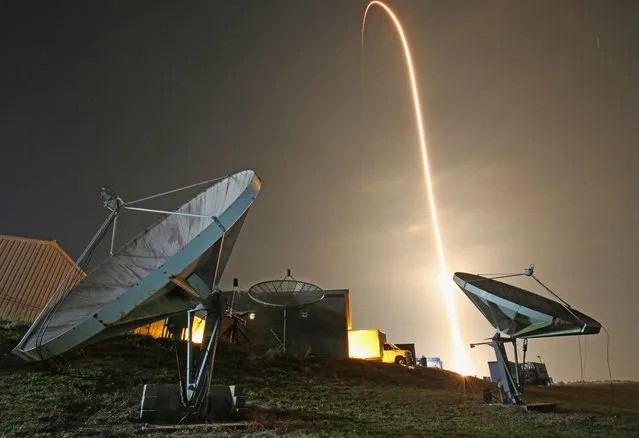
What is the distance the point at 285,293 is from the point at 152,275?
23.6 metres

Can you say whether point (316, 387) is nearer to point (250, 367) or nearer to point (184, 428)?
point (250, 367)

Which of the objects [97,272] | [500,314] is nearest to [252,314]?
[500,314]

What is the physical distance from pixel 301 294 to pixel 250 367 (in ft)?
36.9

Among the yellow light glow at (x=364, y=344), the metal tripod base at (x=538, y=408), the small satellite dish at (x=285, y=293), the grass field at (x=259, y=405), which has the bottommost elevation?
the metal tripod base at (x=538, y=408)

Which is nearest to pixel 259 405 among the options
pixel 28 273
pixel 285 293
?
pixel 285 293

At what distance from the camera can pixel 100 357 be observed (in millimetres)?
18156

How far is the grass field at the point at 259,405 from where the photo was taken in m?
10.3

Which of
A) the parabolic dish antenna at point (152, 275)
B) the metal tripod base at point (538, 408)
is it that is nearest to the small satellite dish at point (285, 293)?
the metal tripod base at point (538, 408)

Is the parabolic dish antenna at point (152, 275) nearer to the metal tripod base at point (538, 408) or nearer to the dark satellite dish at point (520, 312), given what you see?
the dark satellite dish at point (520, 312)

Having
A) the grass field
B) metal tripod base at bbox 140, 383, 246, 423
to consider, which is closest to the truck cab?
the grass field

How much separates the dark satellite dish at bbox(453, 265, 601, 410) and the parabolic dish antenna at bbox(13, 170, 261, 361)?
36.9 ft

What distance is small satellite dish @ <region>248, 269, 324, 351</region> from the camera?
3169 cm

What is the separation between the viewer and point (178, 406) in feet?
35.9

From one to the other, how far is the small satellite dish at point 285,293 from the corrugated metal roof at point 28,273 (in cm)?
1195
